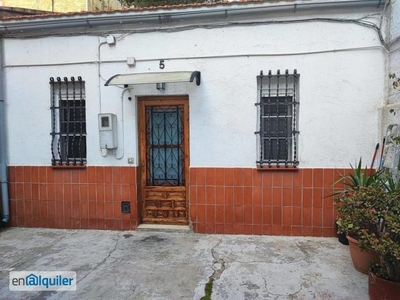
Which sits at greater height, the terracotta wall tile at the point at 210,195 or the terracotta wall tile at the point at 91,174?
the terracotta wall tile at the point at 91,174

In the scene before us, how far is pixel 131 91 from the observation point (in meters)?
5.75

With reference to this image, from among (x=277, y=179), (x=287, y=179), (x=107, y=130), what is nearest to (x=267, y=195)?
(x=277, y=179)

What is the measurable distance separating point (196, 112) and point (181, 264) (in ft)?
8.95

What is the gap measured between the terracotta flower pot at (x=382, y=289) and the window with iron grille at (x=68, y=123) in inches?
208

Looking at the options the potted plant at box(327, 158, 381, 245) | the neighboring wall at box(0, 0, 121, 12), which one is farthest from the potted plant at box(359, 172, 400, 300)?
the neighboring wall at box(0, 0, 121, 12)

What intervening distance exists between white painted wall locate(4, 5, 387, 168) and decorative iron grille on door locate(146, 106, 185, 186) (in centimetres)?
34

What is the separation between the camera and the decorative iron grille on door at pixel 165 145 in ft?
19.3

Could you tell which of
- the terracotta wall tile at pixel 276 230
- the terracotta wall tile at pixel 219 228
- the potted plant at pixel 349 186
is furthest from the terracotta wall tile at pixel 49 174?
the potted plant at pixel 349 186

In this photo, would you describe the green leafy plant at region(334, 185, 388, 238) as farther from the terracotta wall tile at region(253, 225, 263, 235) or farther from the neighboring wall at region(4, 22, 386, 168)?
the terracotta wall tile at region(253, 225, 263, 235)

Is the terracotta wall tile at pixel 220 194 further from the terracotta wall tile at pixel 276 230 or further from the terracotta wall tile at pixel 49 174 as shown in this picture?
the terracotta wall tile at pixel 49 174

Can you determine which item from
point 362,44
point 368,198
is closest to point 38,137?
point 368,198

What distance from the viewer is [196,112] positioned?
557 centimetres

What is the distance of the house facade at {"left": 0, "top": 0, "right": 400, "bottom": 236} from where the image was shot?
17.1 ft

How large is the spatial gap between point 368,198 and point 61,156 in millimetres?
5568
